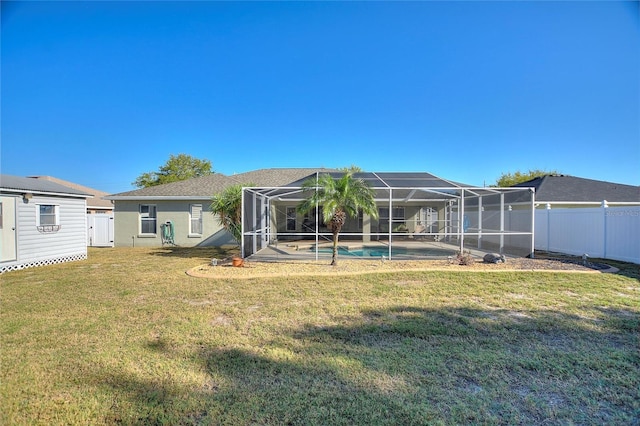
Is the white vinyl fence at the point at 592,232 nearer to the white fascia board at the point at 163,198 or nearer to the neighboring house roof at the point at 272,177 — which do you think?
the neighboring house roof at the point at 272,177

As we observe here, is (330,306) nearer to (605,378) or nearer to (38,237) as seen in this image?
(605,378)

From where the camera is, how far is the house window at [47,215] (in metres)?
10.5

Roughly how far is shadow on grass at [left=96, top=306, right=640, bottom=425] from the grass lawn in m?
0.02

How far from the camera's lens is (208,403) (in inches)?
107

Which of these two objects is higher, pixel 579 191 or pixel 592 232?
pixel 579 191

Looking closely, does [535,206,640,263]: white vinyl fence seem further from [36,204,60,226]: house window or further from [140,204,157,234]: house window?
[36,204,60,226]: house window

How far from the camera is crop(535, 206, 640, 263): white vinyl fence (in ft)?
32.9

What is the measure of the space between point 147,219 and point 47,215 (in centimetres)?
572

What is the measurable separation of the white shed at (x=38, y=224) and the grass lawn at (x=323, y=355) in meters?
3.72

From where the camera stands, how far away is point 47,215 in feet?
35.5

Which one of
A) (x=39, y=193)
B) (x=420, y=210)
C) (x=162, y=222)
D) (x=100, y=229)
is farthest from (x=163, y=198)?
(x=420, y=210)

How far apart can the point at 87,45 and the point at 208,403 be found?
12101mm

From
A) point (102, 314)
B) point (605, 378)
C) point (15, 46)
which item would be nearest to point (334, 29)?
point (15, 46)

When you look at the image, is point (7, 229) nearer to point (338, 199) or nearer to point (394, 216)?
point (338, 199)
